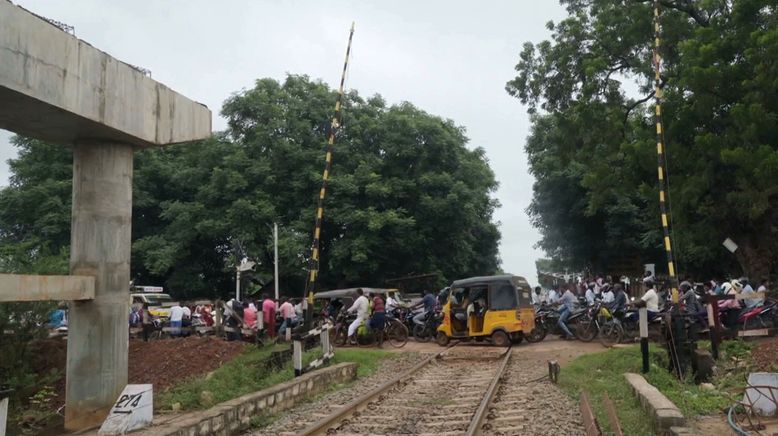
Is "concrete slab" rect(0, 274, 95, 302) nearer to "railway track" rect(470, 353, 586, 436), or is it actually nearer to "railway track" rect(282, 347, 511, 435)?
"railway track" rect(282, 347, 511, 435)

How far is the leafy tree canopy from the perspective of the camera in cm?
2973

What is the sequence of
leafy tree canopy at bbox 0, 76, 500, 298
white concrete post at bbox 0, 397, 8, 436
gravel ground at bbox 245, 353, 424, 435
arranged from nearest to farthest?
white concrete post at bbox 0, 397, 8, 436, gravel ground at bbox 245, 353, 424, 435, leafy tree canopy at bbox 0, 76, 500, 298

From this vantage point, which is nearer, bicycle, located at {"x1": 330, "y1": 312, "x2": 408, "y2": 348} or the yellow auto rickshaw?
the yellow auto rickshaw

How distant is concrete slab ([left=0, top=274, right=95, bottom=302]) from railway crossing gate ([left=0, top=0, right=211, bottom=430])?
0.05 feet

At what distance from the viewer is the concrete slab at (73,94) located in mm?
8281

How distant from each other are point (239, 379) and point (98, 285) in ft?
13.0

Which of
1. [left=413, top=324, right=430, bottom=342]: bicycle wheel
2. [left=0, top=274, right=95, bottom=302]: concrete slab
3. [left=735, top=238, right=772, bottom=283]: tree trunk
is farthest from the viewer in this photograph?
[left=735, top=238, right=772, bottom=283]: tree trunk

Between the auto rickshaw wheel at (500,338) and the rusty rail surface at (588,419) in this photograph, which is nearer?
the rusty rail surface at (588,419)

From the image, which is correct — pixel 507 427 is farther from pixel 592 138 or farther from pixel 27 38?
pixel 592 138

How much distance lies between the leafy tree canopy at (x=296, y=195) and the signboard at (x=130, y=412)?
2026 cm

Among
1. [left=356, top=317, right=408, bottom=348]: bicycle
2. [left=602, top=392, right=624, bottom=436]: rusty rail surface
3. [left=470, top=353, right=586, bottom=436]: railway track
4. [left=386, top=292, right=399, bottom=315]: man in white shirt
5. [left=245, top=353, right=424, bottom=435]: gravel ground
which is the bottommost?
[left=245, top=353, right=424, bottom=435]: gravel ground

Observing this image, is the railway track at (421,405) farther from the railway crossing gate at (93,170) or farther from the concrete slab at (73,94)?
the concrete slab at (73,94)

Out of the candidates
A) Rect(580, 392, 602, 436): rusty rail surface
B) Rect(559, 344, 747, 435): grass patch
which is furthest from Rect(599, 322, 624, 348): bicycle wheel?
Rect(580, 392, 602, 436): rusty rail surface

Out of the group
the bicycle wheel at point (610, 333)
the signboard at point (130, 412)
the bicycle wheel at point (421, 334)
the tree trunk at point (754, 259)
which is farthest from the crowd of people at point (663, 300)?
the signboard at point (130, 412)
